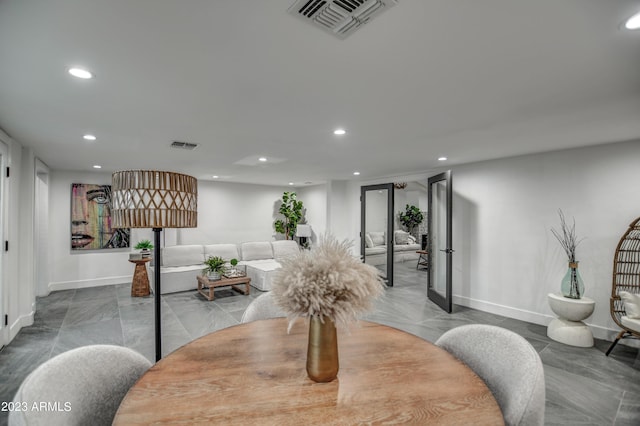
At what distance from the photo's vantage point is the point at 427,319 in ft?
13.7

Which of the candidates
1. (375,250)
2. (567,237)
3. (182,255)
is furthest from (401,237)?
(182,255)

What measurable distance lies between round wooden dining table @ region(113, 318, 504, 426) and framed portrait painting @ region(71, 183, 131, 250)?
581cm

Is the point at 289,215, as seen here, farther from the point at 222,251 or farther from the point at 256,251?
the point at 222,251

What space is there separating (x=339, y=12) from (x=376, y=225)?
18.3ft

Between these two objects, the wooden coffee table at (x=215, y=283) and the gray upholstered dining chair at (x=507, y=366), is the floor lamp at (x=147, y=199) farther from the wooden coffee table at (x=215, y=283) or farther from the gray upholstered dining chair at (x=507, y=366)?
the wooden coffee table at (x=215, y=283)

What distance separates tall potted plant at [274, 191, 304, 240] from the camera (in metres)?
8.29

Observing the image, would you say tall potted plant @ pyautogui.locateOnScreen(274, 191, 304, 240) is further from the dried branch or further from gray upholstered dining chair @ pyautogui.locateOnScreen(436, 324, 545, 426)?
gray upholstered dining chair @ pyautogui.locateOnScreen(436, 324, 545, 426)

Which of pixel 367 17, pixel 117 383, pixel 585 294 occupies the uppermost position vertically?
pixel 367 17

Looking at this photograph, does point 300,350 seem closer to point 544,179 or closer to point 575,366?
point 575,366

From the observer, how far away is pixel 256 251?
700 centimetres

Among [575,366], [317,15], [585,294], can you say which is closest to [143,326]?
[317,15]

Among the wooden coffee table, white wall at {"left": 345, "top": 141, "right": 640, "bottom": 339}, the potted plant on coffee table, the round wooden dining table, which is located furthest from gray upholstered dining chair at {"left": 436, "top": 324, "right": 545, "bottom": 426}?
the potted plant on coffee table

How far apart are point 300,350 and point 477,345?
2.67ft

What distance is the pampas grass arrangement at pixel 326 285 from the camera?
1025mm
